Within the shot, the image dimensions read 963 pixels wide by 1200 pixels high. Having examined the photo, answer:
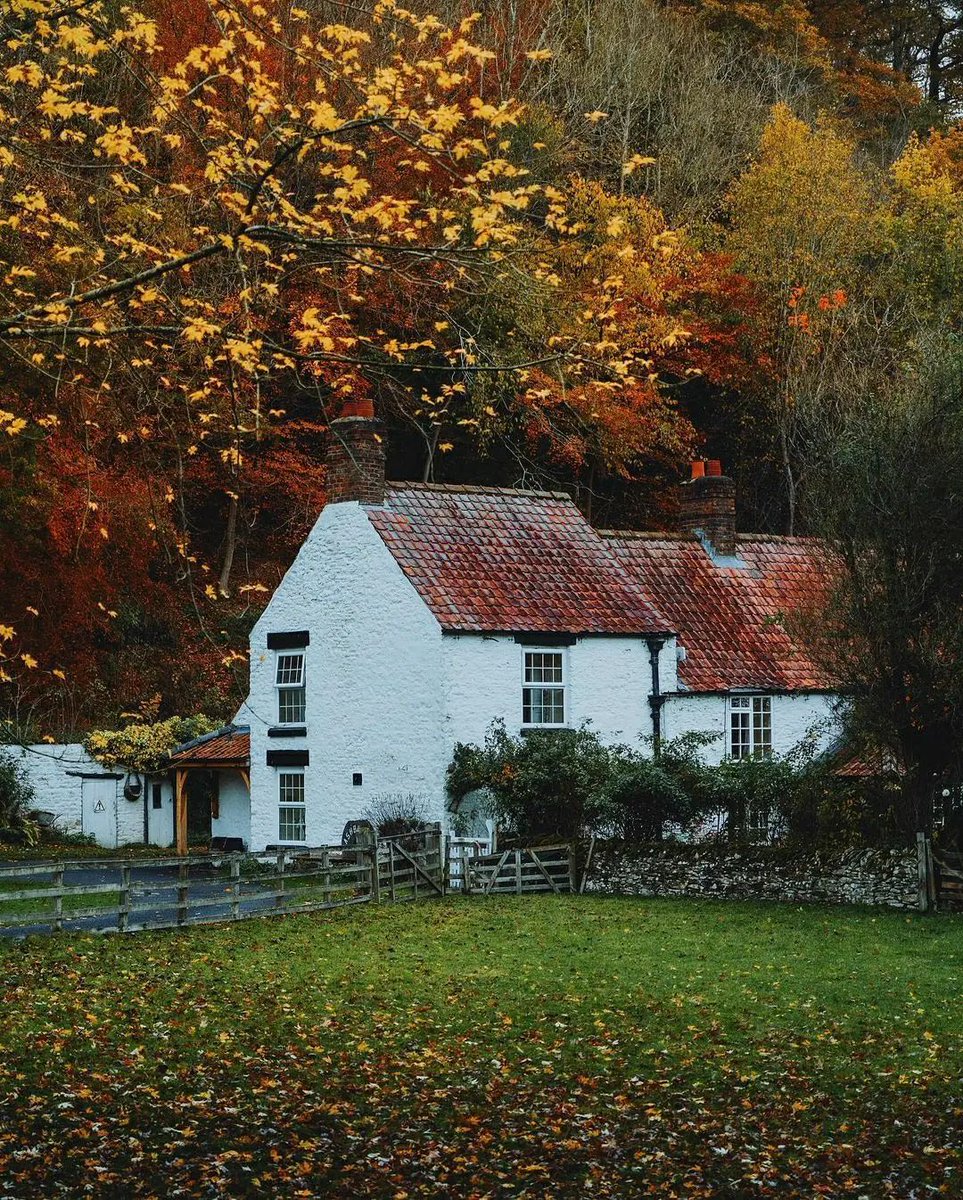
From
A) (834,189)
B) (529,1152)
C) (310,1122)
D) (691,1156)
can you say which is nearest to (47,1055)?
A: (310,1122)

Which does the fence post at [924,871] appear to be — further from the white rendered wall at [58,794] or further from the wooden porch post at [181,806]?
the white rendered wall at [58,794]

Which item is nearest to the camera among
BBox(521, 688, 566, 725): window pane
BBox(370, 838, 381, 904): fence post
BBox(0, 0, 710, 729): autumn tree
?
BBox(0, 0, 710, 729): autumn tree

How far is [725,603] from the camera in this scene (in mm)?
35781

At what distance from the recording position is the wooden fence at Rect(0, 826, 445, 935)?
21344 mm

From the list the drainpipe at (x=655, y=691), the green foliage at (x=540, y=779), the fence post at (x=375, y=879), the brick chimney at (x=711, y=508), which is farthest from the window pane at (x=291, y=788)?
the brick chimney at (x=711, y=508)

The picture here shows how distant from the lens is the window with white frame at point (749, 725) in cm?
3356

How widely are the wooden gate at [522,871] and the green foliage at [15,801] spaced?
15643 mm

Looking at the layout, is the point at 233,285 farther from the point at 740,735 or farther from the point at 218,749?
the point at 218,749

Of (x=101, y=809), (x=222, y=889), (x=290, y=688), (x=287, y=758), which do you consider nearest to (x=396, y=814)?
(x=287, y=758)

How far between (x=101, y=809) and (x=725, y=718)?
56.2ft

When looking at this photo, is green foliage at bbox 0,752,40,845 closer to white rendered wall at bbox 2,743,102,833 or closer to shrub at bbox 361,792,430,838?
white rendered wall at bbox 2,743,102,833

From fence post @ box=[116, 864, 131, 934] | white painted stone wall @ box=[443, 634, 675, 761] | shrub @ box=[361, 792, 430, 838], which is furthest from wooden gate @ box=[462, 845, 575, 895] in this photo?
fence post @ box=[116, 864, 131, 934]

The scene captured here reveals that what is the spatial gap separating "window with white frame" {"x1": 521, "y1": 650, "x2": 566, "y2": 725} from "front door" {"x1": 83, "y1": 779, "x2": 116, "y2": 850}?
1438 cm

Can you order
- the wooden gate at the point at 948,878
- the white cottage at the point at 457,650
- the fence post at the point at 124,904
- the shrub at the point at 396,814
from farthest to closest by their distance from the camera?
the white cottage at the point at 457,650, the shrub at the point at 396,814, the wooden gate at the point at 948,878, the fence post at the point at 124,904
